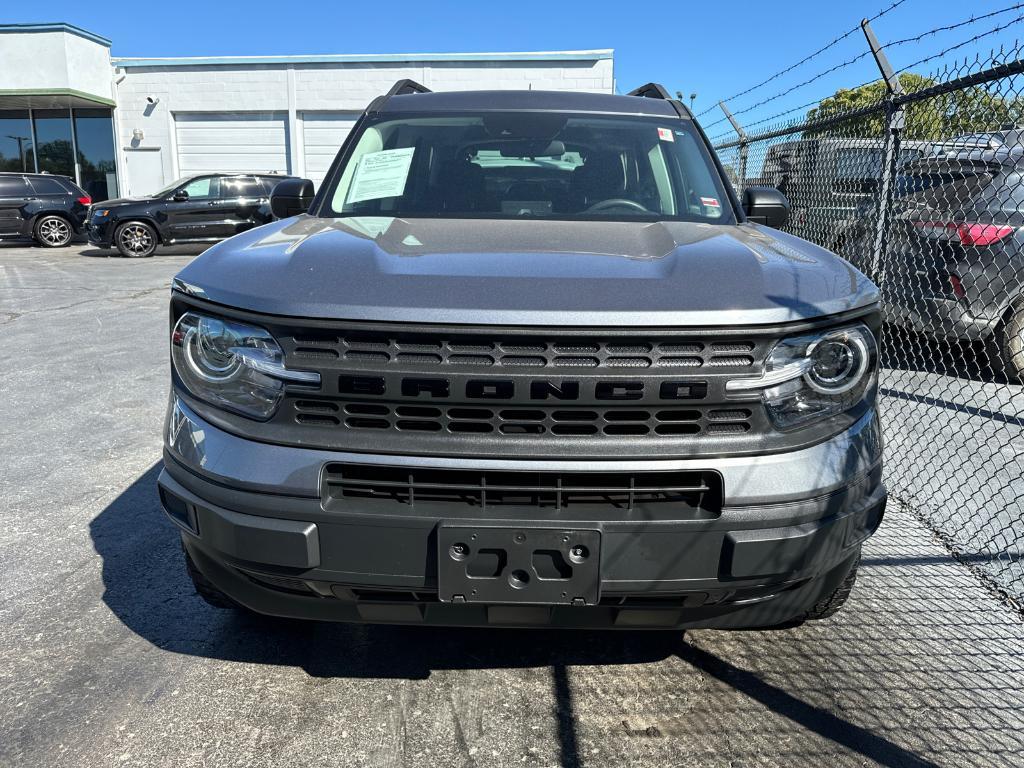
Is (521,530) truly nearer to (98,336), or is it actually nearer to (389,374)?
(389,374)

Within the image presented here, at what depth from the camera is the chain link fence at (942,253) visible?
4.20m

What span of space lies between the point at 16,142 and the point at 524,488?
25.8 meters

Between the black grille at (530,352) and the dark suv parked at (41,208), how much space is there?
18.5m

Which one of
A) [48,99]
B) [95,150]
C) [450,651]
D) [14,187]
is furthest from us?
[95,150]

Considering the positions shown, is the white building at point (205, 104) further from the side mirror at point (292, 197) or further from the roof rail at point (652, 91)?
the side mirror at point (292, 197)

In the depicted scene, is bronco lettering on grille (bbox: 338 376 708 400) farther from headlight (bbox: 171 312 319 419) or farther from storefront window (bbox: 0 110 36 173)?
storefront window (bbox: 0 110 36 173)

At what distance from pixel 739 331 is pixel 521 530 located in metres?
0.69

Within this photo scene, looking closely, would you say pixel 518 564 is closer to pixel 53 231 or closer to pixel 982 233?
pixel 982 233

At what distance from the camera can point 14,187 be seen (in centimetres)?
1700

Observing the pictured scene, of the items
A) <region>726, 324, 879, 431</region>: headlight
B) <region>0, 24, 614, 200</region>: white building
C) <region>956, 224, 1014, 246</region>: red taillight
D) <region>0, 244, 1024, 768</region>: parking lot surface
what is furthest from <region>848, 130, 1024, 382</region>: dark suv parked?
<region>0, 24, 614, 200</region>: white building

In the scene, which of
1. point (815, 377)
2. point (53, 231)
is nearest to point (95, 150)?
point (53, 231)

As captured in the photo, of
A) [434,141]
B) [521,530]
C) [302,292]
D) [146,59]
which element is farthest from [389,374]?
[146,59]

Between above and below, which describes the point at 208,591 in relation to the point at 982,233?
below

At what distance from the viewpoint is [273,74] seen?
71.8 ft
